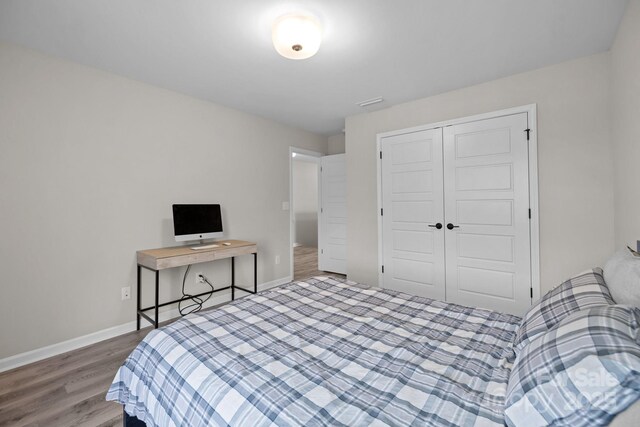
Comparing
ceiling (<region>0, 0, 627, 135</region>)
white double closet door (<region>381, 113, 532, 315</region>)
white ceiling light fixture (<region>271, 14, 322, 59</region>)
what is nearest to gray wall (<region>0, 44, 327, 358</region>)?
ceiling (<region>0, 0, 627, 135</region>)

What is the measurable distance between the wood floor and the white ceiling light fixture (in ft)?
8.15

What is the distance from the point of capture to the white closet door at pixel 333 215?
475cm

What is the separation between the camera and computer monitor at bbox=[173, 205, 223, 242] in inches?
114

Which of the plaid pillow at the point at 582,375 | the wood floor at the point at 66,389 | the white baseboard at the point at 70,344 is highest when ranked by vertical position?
the plaid pillow at the point at 582,375

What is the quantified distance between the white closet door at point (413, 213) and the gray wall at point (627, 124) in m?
1.38

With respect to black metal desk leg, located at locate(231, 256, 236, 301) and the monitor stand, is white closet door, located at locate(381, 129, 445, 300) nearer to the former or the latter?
black metal desk leg, located at locate(231, 256, 236, 301)

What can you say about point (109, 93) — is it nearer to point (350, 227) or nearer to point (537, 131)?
point (350, 227)

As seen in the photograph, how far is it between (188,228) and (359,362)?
7.91ft

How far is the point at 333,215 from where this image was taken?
4895 mm

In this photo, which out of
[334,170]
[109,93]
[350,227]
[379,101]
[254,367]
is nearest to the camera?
[254,367]

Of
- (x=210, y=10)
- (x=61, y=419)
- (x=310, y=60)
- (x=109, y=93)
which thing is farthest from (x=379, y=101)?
(x=61, y=419)

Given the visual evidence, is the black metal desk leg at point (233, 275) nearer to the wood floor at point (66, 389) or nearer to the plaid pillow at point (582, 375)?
the wood floor at point (66, 389)

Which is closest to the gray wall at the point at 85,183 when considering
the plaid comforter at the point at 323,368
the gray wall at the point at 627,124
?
the plaid comforter at the point at 323,368

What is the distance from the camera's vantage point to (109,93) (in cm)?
262
